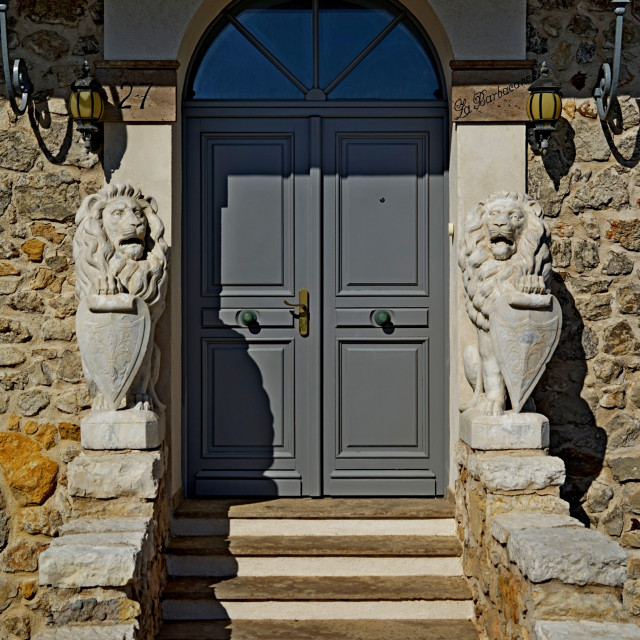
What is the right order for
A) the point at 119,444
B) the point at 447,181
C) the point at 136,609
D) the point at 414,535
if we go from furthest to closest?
the point at 447,181 < the point at 414,535 < the point at 119,444 < the point at 136,609

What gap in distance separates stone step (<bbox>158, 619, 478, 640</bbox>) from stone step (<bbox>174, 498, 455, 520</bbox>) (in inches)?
24.8

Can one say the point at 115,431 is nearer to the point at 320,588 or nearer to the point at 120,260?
the point at 120,260

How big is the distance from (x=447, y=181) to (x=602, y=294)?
1062 millimetres

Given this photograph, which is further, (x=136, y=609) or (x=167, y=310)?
(x=167, y=310)

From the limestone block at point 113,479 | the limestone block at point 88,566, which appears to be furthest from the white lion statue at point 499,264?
the limestone block at point 88,566

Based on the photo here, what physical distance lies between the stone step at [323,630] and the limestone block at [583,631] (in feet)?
2.98

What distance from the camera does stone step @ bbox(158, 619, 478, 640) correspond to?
179 inches

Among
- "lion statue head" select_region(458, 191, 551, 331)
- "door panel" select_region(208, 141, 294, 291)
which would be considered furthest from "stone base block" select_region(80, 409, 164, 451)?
"lion statue head" select_region(458, 191, 551, 331)

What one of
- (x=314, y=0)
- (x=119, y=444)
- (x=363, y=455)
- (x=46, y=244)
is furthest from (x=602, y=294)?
(x=46, y=244)

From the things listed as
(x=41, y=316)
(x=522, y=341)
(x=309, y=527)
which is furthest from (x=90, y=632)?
(x=522, y=341)

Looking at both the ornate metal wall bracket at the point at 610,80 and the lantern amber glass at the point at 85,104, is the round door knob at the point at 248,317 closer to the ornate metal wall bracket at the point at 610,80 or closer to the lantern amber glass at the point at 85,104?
the lantern amber glass at the point at 85,104

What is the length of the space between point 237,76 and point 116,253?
1505 mm

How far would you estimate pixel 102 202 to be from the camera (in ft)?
15.7

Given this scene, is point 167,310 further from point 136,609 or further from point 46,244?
point 136,609
